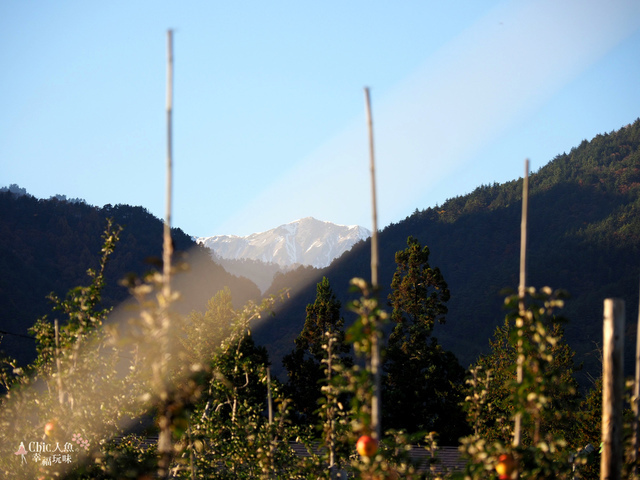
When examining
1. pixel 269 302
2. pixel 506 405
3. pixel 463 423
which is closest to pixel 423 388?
pixel 463 423

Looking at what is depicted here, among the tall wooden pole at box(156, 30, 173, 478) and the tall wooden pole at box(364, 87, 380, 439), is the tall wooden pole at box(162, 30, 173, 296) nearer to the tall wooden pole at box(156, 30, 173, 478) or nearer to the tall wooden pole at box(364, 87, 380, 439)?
the tall wooden pole at box(156, 30, 173, 478)

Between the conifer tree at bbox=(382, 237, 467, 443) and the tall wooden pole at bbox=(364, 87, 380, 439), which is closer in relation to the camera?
the tall wooden pole at bbox=(364, 87, 380, 439)

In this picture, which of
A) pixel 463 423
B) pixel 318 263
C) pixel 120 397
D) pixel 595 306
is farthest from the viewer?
pixel 318 263

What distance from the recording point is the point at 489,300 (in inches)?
2635

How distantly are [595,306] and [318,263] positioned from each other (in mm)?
100625

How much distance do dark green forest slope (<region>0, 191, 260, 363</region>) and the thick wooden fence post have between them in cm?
5491

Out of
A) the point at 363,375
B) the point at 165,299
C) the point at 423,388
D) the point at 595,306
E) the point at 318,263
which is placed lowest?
the point at 423,388

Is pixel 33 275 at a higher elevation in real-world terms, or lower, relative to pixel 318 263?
lower

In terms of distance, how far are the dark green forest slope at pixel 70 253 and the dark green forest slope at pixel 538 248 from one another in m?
11.4

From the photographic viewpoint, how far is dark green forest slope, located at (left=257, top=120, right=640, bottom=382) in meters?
62.1

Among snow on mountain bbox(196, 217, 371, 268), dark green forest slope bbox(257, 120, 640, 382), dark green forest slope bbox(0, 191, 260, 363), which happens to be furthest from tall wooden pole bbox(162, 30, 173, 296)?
snow on mountain bbox(196, 217, 371, 268)

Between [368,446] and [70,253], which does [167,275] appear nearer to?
[368,446]

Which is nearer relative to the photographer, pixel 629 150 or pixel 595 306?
pixel 595 306

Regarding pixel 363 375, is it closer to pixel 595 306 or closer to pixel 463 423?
pixel 463 423
